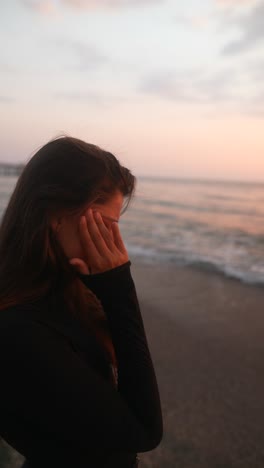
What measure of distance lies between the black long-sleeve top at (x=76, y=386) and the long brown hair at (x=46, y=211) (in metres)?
0.09

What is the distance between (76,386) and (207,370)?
3.48m

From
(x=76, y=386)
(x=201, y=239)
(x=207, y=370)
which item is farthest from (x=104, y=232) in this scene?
(x=201, y=239)

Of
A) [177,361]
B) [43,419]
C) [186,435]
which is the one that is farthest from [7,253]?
[177,361]

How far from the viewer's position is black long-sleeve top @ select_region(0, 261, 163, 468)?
0.94m

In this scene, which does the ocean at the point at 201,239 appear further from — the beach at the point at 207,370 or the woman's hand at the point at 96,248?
the woman's hand at the point at 96,248

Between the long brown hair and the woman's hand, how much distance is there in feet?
0.25

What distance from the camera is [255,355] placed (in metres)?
4.45

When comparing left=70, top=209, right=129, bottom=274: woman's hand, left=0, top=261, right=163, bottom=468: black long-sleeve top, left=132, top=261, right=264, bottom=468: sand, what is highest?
left=70, top=209, right=129, bottom=274: woman's hand

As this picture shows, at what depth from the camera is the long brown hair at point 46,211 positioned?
119cm

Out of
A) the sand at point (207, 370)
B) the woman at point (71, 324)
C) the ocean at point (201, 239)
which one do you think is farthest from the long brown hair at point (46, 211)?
the ocean at point (201, 239)

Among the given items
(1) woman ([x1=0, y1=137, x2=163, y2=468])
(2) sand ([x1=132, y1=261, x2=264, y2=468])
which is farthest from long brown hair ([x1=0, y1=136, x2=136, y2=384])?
(2) sand ([x1=132, y1=261, x2=264, y2=468])

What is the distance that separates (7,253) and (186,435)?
100 inches

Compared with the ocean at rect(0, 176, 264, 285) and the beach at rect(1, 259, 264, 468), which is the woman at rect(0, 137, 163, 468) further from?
the ocean at rect(0, 176, 264, 285)

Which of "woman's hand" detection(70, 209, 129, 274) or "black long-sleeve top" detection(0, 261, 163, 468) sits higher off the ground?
"woman's hand" detection(70, 209, 129, 274)
